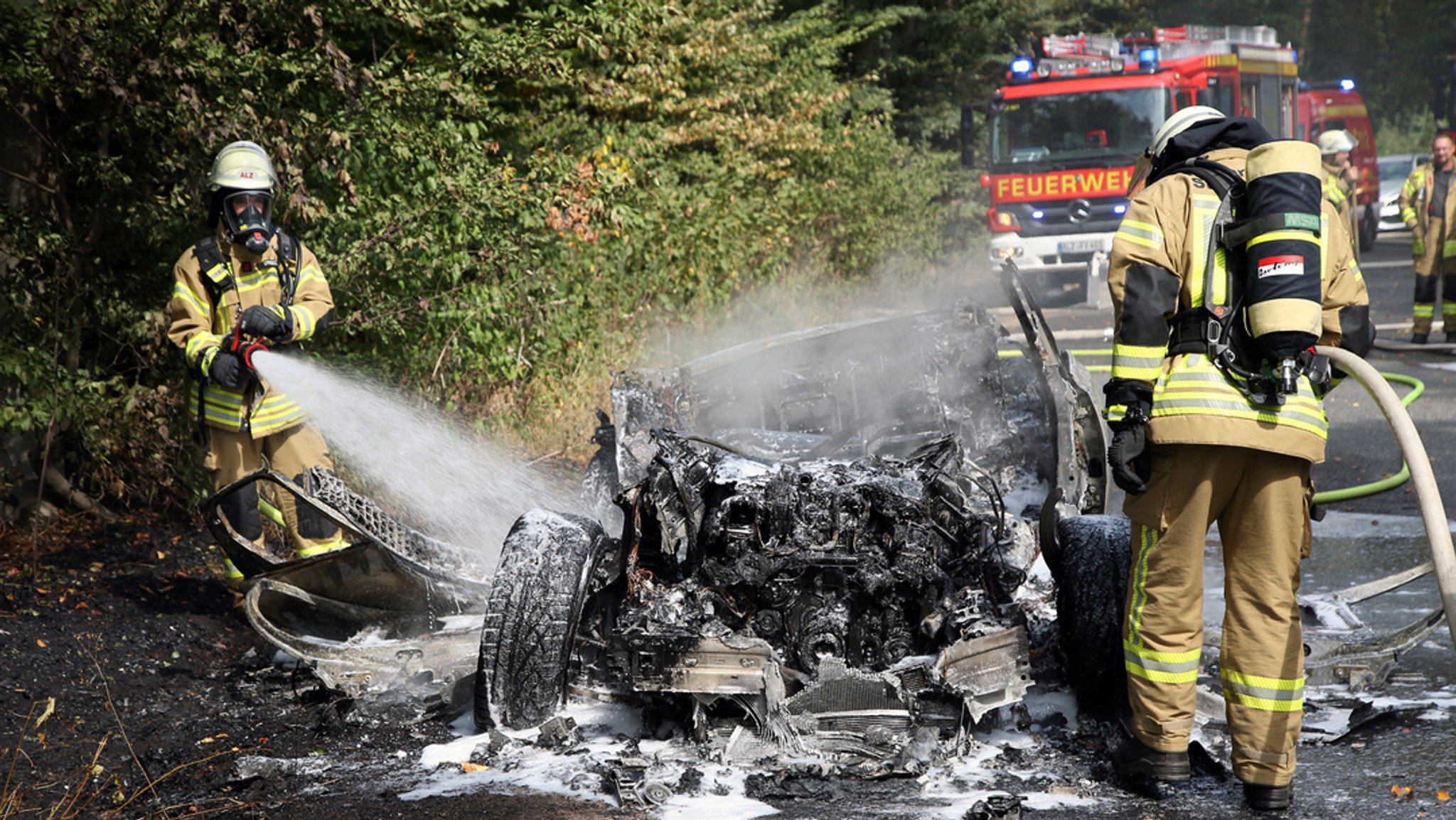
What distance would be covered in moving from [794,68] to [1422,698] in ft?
43.9

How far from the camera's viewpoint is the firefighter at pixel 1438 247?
41.0 ft

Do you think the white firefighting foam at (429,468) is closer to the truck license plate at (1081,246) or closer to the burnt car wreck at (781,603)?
the burnt car wreck at (781,603)

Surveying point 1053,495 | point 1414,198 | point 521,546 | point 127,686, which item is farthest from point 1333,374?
point 1414,198

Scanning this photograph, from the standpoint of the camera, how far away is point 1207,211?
3.89 meters

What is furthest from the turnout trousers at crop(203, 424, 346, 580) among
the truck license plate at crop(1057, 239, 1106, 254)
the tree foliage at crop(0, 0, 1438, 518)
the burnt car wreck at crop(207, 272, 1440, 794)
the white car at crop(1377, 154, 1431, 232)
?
the white car at crop(1377, 154, 1431, 232)

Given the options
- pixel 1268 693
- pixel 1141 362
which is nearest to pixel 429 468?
pixel 1141 362

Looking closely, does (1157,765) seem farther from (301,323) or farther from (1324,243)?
(301,323)

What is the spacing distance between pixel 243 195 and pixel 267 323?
23.1 inches

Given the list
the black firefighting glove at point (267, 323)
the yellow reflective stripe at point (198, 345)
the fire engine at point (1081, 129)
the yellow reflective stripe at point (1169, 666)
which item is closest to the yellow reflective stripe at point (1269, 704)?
the yellow reflective stripe at point (1169, 666)

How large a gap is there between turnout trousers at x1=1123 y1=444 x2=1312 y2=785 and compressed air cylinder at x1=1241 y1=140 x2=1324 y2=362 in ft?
1.20

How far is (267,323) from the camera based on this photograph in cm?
541

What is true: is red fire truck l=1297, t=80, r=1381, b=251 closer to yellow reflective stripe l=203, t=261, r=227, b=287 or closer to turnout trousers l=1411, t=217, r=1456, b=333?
turnout trousers l=1411, t=217, r=1456, b=333

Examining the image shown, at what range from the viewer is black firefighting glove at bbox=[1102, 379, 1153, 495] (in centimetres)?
386

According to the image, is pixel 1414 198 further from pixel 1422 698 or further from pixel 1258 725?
pixel 1258 725
